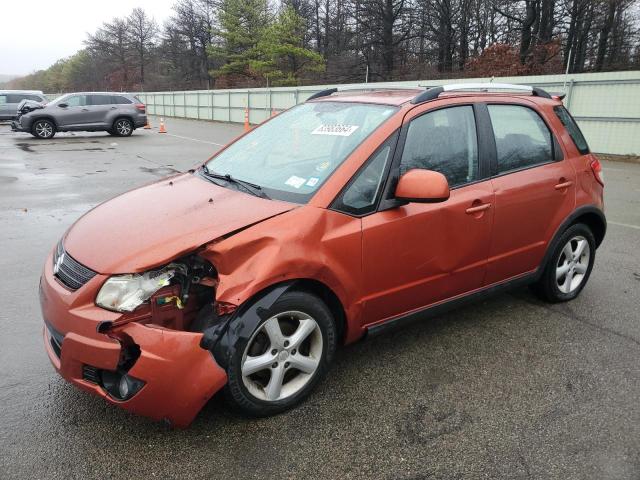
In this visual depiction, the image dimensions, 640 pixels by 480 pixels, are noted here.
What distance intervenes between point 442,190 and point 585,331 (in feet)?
5.99

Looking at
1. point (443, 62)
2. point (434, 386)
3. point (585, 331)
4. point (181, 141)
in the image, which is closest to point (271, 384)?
point (434, 386)

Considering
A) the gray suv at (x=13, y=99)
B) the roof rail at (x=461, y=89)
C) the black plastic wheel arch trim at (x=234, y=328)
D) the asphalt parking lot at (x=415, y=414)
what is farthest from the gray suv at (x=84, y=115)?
the black plastic wheel arch trim at (x=234, y=328)

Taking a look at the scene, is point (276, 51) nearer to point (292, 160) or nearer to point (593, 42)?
point (593, 42)

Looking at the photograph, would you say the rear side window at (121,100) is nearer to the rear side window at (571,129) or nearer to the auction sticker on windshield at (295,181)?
the rear side window at (571,129)

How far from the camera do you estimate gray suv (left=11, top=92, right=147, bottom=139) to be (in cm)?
1928

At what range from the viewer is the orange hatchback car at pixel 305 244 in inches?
94.3

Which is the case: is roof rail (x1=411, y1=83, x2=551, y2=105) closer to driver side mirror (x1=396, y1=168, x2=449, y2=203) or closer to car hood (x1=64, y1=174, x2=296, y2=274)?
driver side mirror (x1=396, y1=168, x2=449, y2=203)

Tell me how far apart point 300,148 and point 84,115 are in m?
19.1

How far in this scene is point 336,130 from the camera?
3277 mm

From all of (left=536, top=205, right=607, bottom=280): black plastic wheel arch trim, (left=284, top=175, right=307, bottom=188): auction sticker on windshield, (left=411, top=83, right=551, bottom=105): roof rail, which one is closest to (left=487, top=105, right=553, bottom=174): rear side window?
(left=411, top=83, right=551, bottom=105): roof rail

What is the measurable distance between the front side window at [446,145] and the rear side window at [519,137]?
9.7 inches

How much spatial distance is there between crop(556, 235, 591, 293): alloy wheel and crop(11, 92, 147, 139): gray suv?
19.6 metres

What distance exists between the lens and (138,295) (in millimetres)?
2404

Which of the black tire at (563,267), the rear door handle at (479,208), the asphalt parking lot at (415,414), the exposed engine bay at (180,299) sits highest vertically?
the rear door handle at (479,208)
